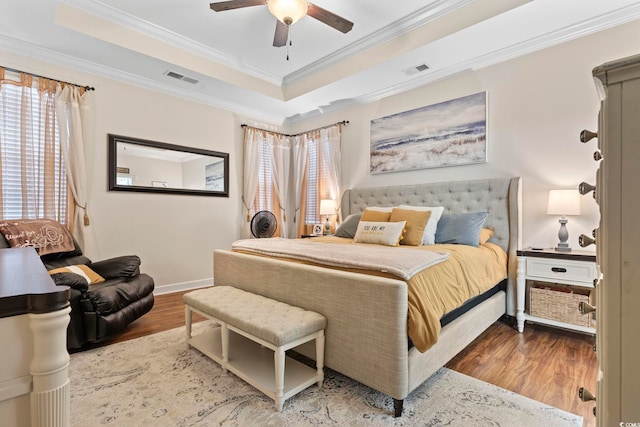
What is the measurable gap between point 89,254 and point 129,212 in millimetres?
594

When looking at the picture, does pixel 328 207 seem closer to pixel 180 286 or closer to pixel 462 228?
pixel 462 228

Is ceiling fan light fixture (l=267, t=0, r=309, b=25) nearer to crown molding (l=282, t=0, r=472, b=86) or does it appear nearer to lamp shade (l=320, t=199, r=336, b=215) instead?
crown molding (l=282, t=0, r=472, b=86)

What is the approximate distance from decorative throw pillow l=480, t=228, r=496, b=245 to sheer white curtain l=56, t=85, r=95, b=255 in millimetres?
4000

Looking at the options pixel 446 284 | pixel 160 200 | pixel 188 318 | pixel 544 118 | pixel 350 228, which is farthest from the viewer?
pixel 160 200

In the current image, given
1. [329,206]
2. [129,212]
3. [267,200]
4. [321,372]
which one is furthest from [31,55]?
[321,372]

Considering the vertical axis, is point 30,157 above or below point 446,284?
above

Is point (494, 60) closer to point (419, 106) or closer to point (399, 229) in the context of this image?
point (419, 106)

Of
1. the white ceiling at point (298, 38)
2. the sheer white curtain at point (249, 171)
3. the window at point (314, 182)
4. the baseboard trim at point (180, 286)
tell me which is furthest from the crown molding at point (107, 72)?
the baseboard trim at point (180, 286)

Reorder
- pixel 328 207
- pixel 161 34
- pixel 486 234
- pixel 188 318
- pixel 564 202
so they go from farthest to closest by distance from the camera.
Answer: pixel 328 207, pixel 161 34, pixel 486 234, pixel 564 202, pixel 188 318

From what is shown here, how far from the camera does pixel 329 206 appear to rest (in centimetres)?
437

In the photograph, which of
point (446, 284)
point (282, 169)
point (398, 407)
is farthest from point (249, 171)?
point (398, 407)

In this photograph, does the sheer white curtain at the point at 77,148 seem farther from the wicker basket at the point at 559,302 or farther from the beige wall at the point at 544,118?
the wicker basket at the point at 559,302

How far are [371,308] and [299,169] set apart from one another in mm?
3697

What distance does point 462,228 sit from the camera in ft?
9.44
